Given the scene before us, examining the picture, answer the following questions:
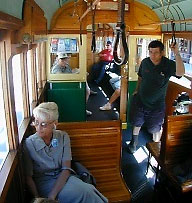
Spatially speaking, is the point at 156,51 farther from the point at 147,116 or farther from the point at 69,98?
the point at 69,98

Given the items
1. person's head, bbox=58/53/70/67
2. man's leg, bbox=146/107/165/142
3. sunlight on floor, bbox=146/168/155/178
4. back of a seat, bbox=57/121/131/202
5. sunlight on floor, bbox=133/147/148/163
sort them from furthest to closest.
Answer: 1. person's head, bbox=58/53/70/67
2. sunlight on floor, bbox=133/147/148/163
3. man's leg, bbox=146/107/165/142
4. sunlight on floor, bbox=146/168/155/178
5. back of a seat, bbox=57/121/131/202

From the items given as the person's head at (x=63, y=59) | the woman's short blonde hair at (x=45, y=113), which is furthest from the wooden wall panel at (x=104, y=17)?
the woman's short blonde hair at (x=45, y=113)

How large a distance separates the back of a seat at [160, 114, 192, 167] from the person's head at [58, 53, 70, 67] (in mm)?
3116

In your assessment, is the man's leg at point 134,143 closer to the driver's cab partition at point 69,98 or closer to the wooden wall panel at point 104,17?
the driver's cab partition at point 69,98

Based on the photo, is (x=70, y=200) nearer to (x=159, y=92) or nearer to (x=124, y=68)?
(x=159, y=92)

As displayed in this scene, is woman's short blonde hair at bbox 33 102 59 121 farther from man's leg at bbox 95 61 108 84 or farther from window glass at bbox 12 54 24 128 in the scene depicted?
man's leg at bbox 95 61 108 84

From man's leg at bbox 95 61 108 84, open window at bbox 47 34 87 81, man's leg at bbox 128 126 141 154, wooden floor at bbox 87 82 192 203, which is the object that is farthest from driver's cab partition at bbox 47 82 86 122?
man's leg at bbox 95 61 108 84

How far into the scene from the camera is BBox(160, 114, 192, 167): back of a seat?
281cm

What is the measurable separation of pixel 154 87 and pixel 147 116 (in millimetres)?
503

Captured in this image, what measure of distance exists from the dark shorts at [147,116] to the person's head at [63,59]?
197cm

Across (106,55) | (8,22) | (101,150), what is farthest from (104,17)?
(106,55)

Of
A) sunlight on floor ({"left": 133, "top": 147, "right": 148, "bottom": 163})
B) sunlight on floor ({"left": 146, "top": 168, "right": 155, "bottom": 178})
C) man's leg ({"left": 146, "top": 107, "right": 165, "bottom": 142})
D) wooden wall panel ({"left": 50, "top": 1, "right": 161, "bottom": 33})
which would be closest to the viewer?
sunlight on floor ({"left": 146, "top": 168, "right": 155, "bottom": 178})

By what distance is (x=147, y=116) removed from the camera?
3.95 meters

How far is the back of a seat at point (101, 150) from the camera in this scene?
259 cm
